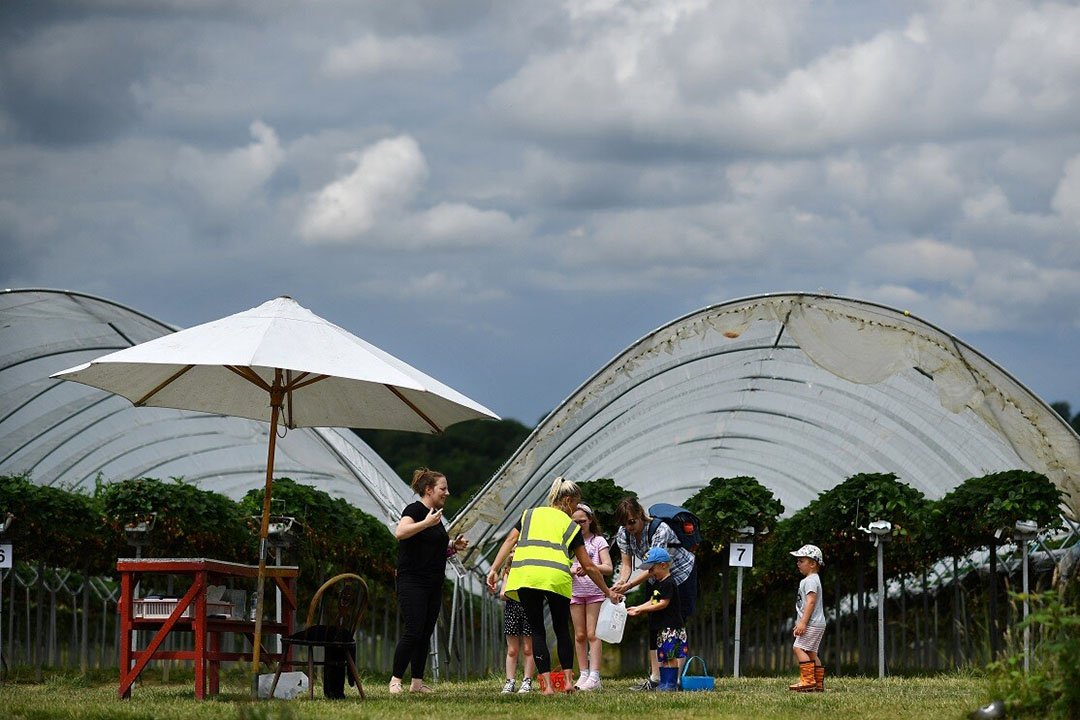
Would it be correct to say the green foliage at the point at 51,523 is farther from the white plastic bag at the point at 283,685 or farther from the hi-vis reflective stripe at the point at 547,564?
the hi-vis reflective stripe at the point at 547,564

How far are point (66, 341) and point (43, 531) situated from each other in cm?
347

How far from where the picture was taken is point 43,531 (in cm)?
1348

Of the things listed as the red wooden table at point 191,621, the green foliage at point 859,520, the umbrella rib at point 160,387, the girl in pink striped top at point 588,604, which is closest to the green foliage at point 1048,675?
the girl in pink striped top at point 588,604

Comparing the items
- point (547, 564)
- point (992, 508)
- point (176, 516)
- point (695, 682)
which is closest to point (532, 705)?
point (547, 564)

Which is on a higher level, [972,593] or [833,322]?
[833,322]

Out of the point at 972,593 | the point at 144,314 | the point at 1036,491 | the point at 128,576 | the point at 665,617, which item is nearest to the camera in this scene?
the point at 128,576

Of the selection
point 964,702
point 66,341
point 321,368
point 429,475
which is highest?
point 66,341

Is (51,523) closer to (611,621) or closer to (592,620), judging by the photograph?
(592,620)

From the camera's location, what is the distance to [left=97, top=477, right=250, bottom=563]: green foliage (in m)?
13.2

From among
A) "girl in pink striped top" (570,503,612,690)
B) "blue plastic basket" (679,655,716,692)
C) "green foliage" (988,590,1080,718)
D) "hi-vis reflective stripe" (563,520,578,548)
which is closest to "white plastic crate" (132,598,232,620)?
"hi-vis reflective stripe" (563,520,578,548)

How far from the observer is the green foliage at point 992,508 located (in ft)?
39.0

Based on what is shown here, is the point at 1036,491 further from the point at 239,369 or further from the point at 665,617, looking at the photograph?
the point at 239,369

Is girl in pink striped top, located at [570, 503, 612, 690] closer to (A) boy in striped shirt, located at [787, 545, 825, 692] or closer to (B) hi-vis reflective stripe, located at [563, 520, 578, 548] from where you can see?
(B) hi-vis reflective stripe, located at [563, 520, 578, 548]

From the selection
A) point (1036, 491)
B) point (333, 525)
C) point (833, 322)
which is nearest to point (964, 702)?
point (1036, 491)
